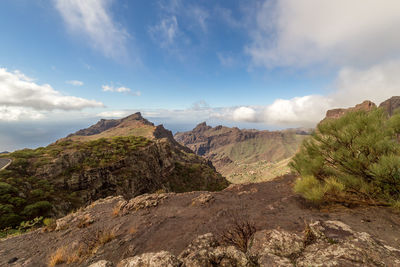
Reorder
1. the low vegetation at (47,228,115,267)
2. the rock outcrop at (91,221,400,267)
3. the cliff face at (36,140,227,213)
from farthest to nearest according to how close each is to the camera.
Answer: the cliff face at (36,140,227,213) < the low vegetation at (47,228,115,267) < the rock outcrop at (91,221,400,267)

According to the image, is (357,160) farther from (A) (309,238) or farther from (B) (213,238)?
(B) (213,238)

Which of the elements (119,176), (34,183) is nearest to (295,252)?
(34,183)

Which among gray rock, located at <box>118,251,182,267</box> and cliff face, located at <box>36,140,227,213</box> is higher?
gray rock, located at <box>118,251,182,267</box>

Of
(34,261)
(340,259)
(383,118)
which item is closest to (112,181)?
(34,261)

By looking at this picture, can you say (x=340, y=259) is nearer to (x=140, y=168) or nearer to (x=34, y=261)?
(x=34, y=261)

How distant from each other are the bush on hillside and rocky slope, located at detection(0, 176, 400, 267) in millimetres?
801

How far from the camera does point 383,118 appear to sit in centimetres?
752

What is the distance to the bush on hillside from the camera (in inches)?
246

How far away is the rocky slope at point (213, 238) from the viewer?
4242mm

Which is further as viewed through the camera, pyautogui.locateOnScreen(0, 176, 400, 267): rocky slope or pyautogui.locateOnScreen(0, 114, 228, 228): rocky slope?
pyautogui.locateOnScreen(0, 114, 228, 228): rocky slope

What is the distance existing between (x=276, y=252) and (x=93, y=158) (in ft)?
104

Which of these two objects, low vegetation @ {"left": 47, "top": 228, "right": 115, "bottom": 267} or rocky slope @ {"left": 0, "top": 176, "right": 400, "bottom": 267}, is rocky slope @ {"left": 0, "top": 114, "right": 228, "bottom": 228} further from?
low vegetation @ {"left": 47, "top": 228, "right": 115, "bottom": 267}

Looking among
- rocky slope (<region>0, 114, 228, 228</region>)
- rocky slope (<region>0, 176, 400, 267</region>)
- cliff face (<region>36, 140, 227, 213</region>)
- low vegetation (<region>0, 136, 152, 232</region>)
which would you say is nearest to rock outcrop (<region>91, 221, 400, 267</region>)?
rocky slope (<region>0, 176, 400, 267</region>)

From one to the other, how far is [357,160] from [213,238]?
760cm
